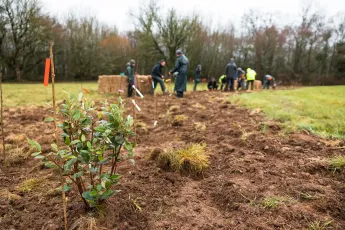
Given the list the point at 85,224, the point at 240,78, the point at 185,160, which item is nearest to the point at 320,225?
the point at 185,160

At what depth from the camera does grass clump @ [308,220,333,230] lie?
1842 mm

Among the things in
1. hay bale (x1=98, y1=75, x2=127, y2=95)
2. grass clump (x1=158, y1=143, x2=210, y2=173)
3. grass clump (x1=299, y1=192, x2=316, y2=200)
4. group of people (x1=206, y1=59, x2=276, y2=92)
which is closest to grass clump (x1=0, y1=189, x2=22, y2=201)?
grass clump (x1=158, y1=143, x2=210, y2=173)

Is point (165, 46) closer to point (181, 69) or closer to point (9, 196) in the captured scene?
point (181, 69)

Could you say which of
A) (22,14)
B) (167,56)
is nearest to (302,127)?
(167,56)

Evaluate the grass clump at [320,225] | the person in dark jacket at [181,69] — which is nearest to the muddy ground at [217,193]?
the grass clump at [320,225]

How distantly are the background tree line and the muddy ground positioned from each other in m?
22.5

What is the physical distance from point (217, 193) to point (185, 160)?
2.04 ft

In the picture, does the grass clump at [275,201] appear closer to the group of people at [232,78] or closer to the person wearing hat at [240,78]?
the group of people at [232,78]

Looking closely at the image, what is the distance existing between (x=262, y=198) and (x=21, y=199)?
227 cm

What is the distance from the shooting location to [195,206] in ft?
7.43

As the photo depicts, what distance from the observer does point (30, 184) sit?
8.51 feet

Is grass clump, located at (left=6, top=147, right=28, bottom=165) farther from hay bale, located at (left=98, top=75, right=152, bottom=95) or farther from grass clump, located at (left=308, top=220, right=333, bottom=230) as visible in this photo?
hay bale, located at (left=98, top=75, right=152, bottom=95)

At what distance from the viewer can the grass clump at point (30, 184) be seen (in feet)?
8.23

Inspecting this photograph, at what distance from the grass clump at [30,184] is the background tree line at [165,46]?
22.9 meters
